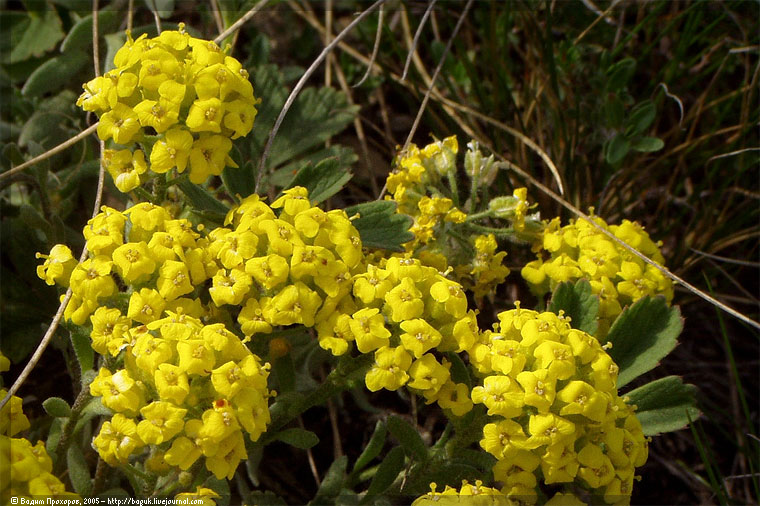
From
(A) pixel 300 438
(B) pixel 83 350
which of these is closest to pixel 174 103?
(B) pixel 83 350

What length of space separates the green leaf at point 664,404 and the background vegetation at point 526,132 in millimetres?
650

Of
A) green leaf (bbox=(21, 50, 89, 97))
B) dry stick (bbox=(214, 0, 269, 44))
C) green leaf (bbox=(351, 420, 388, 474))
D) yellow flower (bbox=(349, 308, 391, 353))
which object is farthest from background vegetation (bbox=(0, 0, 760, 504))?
yellow flower (bbox=(349, 308, 391, 353))

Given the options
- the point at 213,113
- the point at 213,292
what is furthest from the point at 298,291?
the point at 213,113

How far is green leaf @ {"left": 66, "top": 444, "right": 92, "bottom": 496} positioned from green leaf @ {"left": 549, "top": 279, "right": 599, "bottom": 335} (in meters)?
1.59

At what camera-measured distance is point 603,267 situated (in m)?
2.76

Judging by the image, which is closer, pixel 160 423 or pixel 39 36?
pixel 160 423

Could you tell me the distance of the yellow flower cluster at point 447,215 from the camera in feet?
9.42

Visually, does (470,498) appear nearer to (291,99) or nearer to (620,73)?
(291,99)

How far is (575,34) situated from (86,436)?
3086mm

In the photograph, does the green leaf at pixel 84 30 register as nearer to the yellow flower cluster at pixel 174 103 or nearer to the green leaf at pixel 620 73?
the yellow flower cluster at pixel 174 103

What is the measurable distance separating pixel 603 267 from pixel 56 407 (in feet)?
5.92

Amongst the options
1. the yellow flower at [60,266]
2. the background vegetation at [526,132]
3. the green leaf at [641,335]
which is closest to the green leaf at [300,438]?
the yellow flower at [60,266]

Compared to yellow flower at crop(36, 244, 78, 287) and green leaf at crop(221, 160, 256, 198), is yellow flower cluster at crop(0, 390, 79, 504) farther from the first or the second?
green leaf at crop(221, 160, 256, 198)

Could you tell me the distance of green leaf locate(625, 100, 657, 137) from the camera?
355 cm
